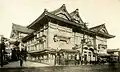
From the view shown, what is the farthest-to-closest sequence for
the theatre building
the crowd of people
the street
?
the theatre building < the crowd of people < the street

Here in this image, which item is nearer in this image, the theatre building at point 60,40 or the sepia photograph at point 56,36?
the sepia photograph at point 56,36

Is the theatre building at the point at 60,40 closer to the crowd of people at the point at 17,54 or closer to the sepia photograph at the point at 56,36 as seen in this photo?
the sepia photograph at the point at 56,36

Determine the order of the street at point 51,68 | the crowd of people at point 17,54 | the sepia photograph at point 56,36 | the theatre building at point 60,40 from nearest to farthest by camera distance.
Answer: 1. the street at point 51,68
2. the sepia photograph at point 56,36
3. the crowd of people at point 17,54
4. the theatre building at point 60,40

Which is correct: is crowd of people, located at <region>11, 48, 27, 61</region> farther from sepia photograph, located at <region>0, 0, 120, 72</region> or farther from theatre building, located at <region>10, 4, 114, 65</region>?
theatre building, located at <region>10, 4, 114, 65</region>

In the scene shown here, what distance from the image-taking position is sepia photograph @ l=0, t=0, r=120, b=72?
2.00m

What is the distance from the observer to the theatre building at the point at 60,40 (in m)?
2.96

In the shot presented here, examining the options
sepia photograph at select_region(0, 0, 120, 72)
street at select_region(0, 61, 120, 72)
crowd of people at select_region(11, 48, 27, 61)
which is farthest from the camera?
crowd of people at select_region(11, 48, 27, 61)

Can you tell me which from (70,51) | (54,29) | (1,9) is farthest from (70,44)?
(1,9)

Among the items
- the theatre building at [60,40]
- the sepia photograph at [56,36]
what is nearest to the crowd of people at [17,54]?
the sepia photograph at [56,36]

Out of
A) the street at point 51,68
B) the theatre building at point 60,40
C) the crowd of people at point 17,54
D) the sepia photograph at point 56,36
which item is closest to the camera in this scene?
the street at point 51,68

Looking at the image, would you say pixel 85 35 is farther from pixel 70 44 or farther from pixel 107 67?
pixel 107 67

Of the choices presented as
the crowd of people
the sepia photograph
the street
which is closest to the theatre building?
the sepia photograph

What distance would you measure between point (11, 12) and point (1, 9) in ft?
0.51

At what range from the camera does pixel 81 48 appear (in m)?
3.76
